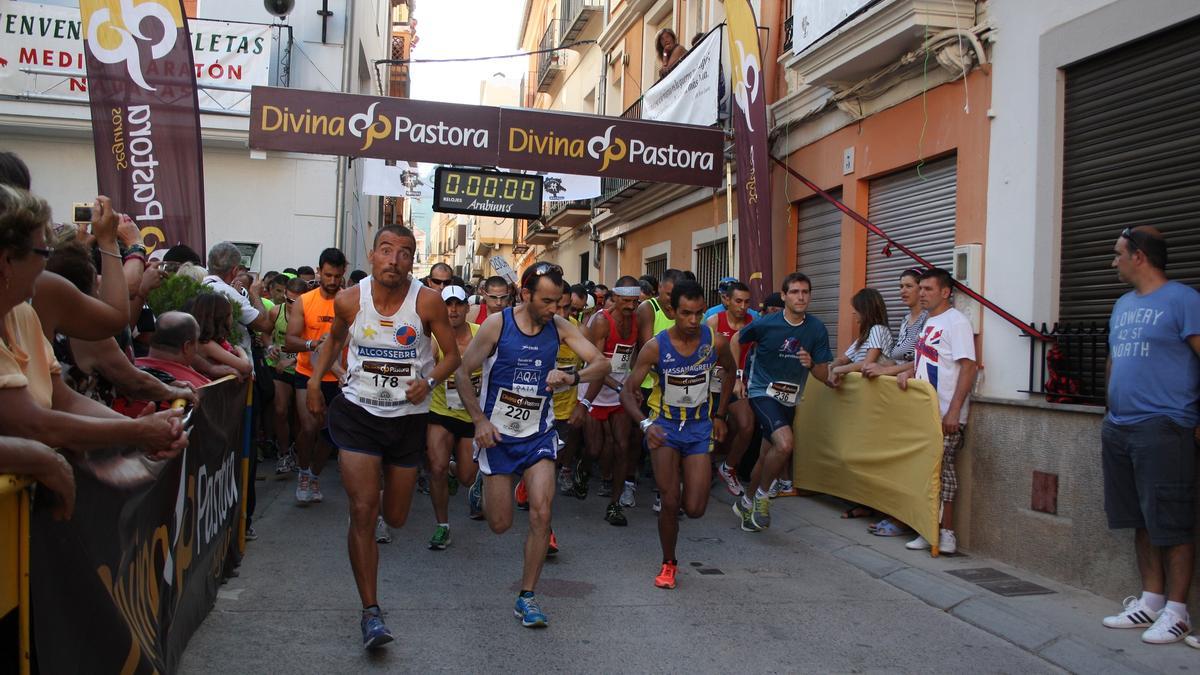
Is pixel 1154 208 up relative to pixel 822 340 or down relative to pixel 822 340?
up

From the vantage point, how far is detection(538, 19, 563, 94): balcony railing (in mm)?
28284

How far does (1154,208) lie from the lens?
20.2ft

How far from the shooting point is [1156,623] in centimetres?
500

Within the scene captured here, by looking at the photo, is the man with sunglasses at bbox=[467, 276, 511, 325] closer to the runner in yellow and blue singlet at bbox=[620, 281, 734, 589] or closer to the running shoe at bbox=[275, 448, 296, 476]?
the running shoe at bbox=[275, 448, 296, 476]

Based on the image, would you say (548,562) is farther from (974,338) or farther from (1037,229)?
(1037,229)

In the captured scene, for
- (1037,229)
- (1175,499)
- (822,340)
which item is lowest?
(1175,499)

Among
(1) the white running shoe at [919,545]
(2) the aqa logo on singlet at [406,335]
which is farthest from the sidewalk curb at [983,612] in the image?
(2) the aqa logo on singlet at [406,335]

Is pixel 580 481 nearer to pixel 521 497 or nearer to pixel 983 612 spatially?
pixel 521 497

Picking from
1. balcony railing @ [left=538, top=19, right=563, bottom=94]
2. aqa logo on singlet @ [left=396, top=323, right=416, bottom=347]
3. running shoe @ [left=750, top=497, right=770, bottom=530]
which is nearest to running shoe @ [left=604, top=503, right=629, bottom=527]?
running shoe @ [left=750, top=497, right=770, bottom=530]

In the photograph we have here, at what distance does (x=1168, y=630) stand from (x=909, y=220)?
16.0 ft

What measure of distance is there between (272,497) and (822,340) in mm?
5075

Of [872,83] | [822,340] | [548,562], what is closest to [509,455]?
[548,562]

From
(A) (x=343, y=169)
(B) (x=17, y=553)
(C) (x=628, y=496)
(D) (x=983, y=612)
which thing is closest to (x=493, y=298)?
(C) (x=628, y=496)

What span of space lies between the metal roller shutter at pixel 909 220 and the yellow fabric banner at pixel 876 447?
4.03 ft
